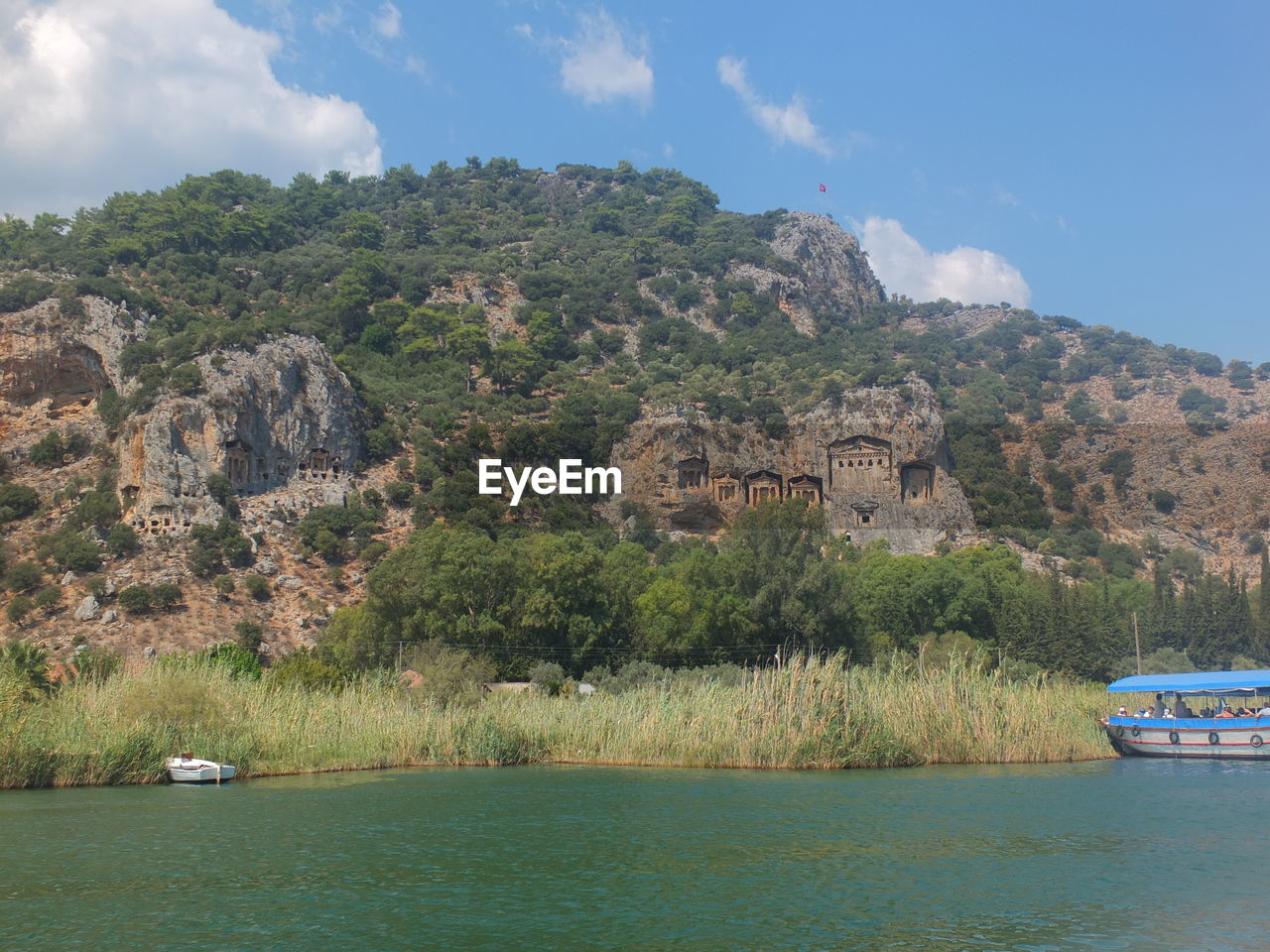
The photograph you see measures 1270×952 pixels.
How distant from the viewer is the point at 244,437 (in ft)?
199

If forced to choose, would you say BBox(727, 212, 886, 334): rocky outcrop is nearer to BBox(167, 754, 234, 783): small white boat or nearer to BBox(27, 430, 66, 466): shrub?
BBox(27, 430, 66, 466): shrub

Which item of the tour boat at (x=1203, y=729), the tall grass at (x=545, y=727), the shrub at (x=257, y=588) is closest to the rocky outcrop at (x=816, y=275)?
the shrub at (x=257, y=588)

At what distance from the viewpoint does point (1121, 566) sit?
6762 cm

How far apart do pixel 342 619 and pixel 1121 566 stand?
47.0 meters

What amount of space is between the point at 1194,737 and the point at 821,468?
44.5 metres

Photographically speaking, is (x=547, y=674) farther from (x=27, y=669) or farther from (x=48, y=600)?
(x=48, y=600)

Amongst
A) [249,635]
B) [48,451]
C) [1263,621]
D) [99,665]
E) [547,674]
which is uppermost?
[48,451]

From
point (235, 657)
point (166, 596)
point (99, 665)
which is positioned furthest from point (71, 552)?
point (99, 665)

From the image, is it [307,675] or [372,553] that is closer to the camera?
[307,675]

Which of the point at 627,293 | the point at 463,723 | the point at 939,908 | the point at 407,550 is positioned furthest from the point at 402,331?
the point at 939,908

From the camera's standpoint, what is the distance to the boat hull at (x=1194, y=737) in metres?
30.3

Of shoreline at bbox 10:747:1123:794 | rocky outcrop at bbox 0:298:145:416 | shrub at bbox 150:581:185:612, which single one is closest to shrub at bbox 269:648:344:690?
shoreline at bbox 10:747:1123:794

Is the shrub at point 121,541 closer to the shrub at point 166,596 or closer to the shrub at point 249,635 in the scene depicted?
the shrub at point 166,596

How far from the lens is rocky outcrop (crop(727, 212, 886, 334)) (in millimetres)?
114000
